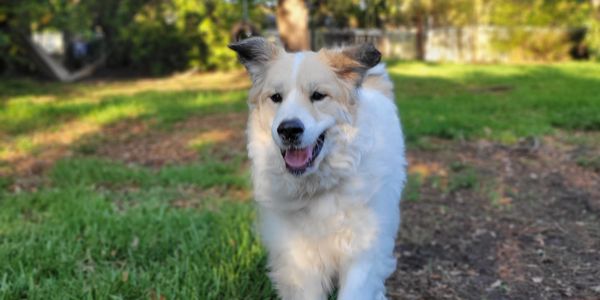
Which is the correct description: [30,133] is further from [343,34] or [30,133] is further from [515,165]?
[343,34]

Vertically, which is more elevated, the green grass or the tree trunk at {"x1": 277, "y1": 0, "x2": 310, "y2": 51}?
the tree trunk at {"x1": 277, "y1": 0, "x2": 310, "y2": 51}

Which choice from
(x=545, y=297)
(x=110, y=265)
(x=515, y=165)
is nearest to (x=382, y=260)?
(x=545, y=297)

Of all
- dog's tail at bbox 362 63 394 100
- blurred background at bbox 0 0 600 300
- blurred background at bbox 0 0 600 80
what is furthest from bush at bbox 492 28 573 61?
dog's tail at bbox 362 63 394 100

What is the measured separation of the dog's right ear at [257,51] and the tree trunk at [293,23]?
7986 millimetres

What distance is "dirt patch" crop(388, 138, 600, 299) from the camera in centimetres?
351

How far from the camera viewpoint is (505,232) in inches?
173

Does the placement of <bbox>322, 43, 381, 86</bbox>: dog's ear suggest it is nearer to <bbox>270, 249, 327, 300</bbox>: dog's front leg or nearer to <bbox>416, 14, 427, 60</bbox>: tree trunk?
<bbox>270, 249, 327, 300</bbox>: dog's front leg

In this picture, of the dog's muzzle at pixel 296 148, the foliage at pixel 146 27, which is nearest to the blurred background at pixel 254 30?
the foliage at pixel 146 27

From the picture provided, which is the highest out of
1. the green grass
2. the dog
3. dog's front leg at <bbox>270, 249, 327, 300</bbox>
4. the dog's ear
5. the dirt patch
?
the dog's ear

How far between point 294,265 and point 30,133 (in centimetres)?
700

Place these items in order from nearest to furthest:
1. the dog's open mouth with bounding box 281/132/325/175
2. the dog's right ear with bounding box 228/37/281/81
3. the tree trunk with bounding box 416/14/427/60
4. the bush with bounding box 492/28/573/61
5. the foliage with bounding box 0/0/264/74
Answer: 1. the dog's open mouth with bounding box 281/132/325/175
2. the dog's right ear with bounding box 228/37/281/81
3. the foliage with bounding box 0/0/264/74
4. the bush with bounding box 492/28/573/61
5. the tree trunk with bounding box 416/14/427/60

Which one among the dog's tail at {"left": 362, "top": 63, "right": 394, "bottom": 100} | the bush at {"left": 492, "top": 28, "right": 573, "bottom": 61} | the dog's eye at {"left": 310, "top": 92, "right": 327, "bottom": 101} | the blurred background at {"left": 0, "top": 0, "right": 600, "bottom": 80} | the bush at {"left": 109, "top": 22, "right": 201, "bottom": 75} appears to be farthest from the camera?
the bush at {"left": 492, "top": 28, "right": 573, "bottom": 61}

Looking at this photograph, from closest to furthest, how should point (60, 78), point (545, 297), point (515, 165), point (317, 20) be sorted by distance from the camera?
point (545, 297)
point (515, 165)
point (60, 78)
point (317, 20)

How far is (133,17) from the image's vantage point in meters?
21.5
